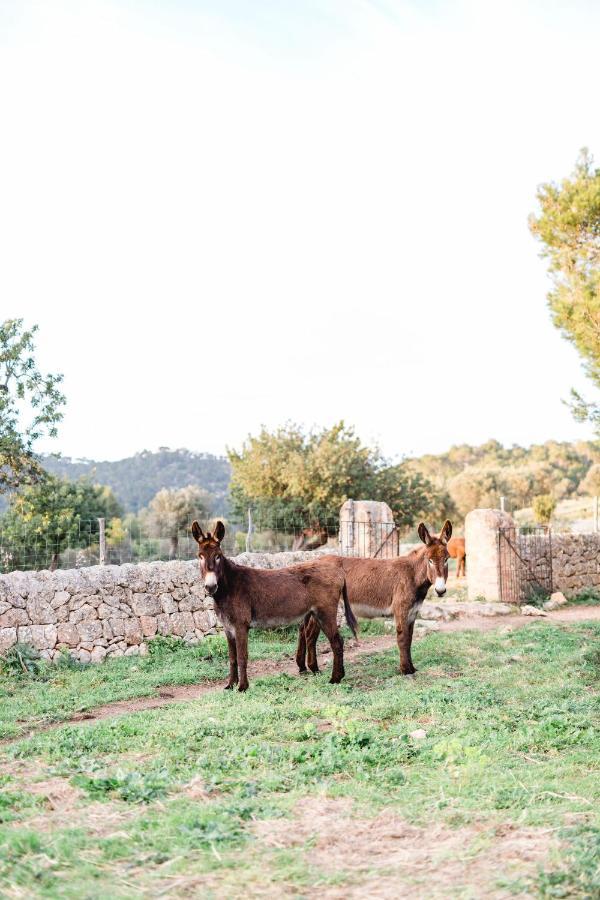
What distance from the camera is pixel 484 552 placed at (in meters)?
20.0

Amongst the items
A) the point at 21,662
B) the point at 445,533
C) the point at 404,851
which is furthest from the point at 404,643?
the point at 404,851

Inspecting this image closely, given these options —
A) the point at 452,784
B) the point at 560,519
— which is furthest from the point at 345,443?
the point at 452,784

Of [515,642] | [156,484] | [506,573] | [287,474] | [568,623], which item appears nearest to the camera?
[515,642]

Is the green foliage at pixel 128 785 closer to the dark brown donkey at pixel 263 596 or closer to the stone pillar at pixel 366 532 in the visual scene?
the dark brown donkey at pixel 263 596

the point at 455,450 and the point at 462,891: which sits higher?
the point at 455,450

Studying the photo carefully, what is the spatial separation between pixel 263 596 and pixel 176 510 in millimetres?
28212

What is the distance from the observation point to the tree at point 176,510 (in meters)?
34.9

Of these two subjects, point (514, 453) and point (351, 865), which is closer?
point (351, 865)

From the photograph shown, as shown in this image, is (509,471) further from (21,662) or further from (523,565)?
(21,662)

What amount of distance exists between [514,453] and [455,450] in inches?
207

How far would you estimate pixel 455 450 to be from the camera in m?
74.7

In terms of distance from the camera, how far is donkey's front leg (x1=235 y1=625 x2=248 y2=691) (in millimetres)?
9320

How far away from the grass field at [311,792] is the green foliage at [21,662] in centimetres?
84

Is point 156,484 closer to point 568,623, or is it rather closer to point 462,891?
point 568,623
